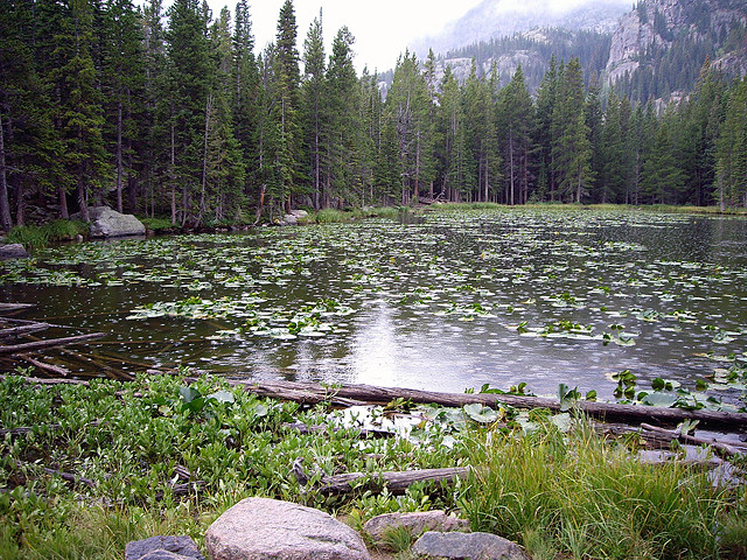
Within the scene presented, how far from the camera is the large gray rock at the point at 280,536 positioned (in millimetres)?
2422

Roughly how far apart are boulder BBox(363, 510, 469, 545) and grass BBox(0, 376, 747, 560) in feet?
0.32

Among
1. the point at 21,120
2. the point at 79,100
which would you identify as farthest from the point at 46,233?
the point at 79,100

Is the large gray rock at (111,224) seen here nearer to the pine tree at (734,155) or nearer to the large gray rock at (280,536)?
the large gray rock at (280,536)

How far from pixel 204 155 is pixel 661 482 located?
31.2 m

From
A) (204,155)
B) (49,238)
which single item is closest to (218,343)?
(49,238)

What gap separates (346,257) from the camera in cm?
1773

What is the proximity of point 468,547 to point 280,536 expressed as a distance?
0.98 metres

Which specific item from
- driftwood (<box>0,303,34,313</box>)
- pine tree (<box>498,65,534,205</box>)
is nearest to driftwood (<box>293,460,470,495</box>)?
driftwood (<box>0,303,34,313</box>)

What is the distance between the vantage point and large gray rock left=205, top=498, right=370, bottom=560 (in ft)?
7.95

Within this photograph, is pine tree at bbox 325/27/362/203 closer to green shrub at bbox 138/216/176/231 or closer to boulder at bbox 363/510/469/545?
green shrub at bbox 138/216/176/231

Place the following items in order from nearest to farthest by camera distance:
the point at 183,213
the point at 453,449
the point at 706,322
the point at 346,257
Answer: the point at 453,449 → the point at 706,322 → the point at 346,257 → the point at 183,213

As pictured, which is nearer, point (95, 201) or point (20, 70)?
point (20, 70)

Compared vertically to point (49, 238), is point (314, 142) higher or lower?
higher

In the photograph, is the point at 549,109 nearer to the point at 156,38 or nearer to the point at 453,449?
the point at 156,38
